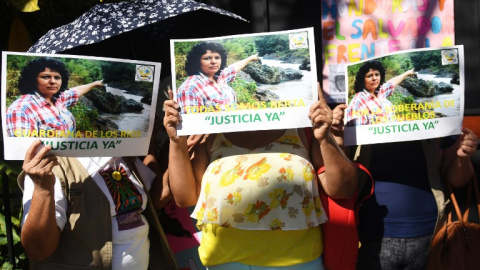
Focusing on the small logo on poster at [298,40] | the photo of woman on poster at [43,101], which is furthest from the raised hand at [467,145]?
the photo of woman on poster at [43,101]

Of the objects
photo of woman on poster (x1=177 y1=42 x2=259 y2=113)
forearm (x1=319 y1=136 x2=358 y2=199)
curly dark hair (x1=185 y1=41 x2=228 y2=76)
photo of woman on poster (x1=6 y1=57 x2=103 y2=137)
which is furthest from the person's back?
photo of woman on poster (x1=6 y1=57 x2=103 y2=137)

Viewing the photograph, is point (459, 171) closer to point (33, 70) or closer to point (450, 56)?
point (450, 56)

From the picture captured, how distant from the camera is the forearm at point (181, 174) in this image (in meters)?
3.28

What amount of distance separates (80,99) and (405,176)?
1747 millimetres

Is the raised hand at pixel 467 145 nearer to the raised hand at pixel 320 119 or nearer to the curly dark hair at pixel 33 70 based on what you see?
the raised hand at pixel 320 119

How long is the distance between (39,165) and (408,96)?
1.85 meters

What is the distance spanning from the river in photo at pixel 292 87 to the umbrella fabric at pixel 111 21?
56cm

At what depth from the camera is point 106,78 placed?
10.6 ft

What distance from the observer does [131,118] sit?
10.8ft

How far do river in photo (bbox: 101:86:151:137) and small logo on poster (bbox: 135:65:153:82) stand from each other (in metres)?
0.10

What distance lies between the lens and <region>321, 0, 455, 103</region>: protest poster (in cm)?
426

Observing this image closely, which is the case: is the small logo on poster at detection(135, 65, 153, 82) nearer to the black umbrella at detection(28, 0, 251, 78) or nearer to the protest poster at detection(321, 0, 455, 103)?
the black umbrella at detection(28, 0, 251, 78)

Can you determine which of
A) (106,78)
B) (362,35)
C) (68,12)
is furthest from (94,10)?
(362,35)

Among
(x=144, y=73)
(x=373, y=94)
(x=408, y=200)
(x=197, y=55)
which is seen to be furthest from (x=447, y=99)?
(x=144, y=73)
